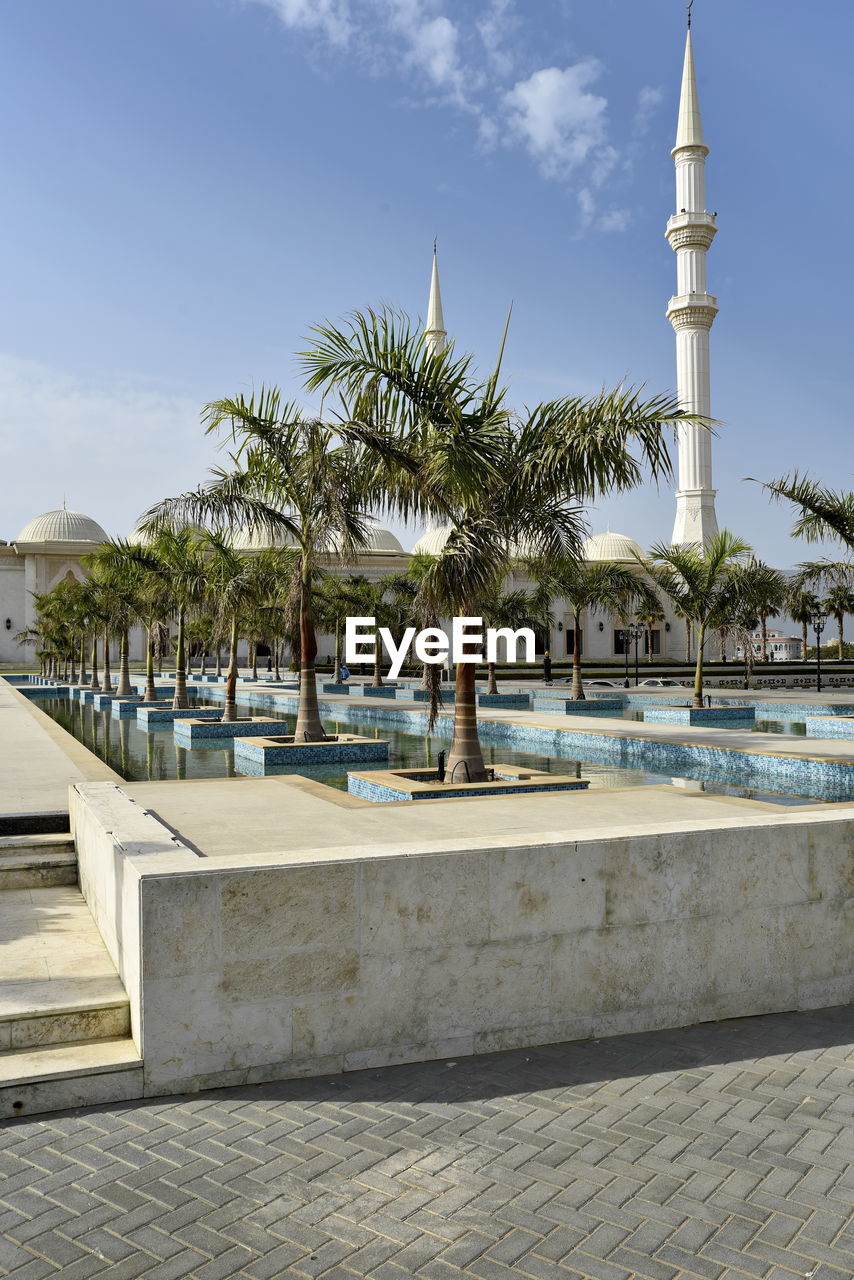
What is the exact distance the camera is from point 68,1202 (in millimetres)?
3217

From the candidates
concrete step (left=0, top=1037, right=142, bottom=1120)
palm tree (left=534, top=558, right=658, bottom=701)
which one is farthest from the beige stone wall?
palm tree (left=534, top=558, right=658, bottom=701)

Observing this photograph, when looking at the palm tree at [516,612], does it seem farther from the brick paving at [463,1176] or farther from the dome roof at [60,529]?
the dome roof at [60,529]

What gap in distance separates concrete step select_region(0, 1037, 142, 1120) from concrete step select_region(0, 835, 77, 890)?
2.54m

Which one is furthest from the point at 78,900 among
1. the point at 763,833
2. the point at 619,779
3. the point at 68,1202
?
the point at 619,779

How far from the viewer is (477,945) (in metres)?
4.50

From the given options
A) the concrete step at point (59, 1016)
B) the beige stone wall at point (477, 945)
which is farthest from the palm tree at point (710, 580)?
the concrete step at point (59, 1016)

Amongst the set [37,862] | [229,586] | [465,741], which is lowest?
[37,862]

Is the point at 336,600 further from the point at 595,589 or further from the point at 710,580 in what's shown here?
the point at 710,580

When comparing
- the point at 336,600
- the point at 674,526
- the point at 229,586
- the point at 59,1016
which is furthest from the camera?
the point at 674,526

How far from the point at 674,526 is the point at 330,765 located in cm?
4529

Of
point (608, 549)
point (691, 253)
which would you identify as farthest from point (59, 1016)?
point (608, 549)

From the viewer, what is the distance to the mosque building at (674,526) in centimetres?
4806

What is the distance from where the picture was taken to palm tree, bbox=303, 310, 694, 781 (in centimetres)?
926

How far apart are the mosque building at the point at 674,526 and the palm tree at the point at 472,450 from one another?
90.7ft
